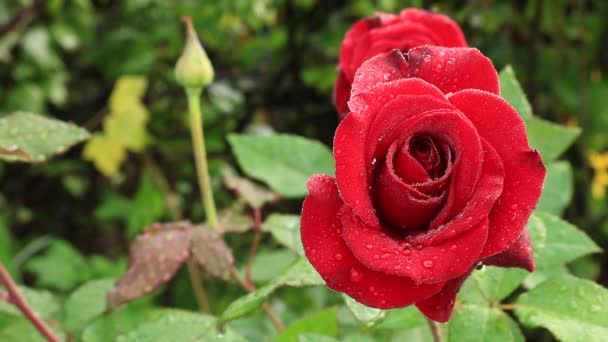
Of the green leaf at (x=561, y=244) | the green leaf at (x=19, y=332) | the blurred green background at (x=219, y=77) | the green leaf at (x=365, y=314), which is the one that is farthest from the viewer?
the blurred green background at (x=219, y=77)

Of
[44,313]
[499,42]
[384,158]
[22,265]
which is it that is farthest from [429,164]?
[22,265]

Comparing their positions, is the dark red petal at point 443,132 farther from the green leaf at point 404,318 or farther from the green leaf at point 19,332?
the green leaf at point 19,332

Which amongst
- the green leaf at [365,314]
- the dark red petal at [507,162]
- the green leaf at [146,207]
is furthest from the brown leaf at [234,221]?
the green leaf at [146,207]

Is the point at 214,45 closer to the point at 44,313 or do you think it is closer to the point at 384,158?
the point at 44,313

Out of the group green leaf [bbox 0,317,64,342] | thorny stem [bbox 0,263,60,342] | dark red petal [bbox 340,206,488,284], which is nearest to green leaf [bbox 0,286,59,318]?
green leaf [bbox 0,317,64,342]

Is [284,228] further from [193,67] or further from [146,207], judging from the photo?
[146,207]

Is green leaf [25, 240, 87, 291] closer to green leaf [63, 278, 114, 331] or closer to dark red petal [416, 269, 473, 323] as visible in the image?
green leaf [63, 278, 114, 331]

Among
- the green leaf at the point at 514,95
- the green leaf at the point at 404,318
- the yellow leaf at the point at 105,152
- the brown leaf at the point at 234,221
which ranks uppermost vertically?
the green leaf at the point at 514,95
